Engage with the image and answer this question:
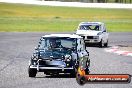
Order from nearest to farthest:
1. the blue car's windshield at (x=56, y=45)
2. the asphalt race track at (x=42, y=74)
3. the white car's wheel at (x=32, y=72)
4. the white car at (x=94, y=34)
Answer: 1. the asphalt race track at (x=42, y=74)
2. the white car's wheel at (x=32, y=72)
3. the blue car's windshield at (x=56, y=45)
4. the white car at (x=94, y=34)

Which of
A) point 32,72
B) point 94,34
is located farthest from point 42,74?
point 94,34

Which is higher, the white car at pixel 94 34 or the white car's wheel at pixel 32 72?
the white car's wheel at pixel 32 72

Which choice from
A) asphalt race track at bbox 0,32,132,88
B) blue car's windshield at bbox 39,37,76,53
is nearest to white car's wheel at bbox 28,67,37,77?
asphalt race track at bbox 0,32,132,88

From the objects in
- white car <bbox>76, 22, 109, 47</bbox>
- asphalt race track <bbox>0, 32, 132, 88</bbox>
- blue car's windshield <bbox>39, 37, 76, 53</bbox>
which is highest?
blue car's windshield <bbox>39, 37, 76, 53</bbox>

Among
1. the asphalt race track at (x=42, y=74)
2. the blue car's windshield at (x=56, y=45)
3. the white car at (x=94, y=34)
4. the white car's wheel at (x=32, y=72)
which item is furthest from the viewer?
the white car at (x=94, y=34)

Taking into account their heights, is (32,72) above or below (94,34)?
above

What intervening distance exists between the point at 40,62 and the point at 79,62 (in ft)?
4.02

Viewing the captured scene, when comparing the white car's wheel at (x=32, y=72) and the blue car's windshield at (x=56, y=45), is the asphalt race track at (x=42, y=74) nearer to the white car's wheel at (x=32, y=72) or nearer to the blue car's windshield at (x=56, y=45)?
the white car's wheel at (x=32, y=72)

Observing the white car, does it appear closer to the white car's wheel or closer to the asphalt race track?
the asphalt race track

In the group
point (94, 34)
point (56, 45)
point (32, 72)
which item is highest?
point (56, 45)

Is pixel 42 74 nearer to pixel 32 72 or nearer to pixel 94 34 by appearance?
pixel 32 72

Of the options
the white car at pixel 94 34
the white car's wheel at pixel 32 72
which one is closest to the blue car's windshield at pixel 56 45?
the white car's wheel at pixel 32 72

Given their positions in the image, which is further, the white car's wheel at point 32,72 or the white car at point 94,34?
the white car at point 94,34

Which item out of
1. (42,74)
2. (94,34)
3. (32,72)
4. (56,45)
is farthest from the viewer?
(94,34)
